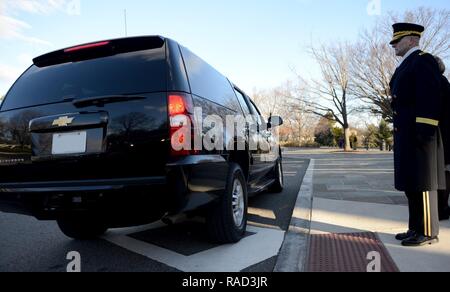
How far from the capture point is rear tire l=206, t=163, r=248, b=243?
3272mm

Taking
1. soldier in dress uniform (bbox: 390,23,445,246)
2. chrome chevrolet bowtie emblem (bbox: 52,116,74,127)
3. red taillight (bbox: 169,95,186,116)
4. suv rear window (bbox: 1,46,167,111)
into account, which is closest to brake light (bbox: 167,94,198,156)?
red taillight (bbox: 169,95,186,116)

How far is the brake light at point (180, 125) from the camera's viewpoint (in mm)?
2617

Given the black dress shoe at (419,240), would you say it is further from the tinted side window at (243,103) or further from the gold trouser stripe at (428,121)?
the tinted side window at (243,103)

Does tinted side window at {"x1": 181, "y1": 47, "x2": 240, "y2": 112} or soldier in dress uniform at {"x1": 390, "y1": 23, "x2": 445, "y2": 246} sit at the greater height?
tinted side window at {"x1": 181, "y1": 47, "x2": 240, "y2": 112}

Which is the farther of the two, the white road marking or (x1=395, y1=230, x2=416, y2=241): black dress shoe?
(x1=395, y1=230, x2=416, y2=241): black dress shoe

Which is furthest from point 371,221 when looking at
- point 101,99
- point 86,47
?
point 86,47

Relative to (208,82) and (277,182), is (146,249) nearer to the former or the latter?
(208,82)

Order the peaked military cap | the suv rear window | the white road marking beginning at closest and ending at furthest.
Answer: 1. the suv rear window
2. the white road marking
3. the peaked military cap

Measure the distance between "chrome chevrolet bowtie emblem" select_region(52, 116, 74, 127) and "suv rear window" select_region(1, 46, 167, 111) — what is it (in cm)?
20

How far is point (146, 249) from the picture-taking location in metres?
3.47

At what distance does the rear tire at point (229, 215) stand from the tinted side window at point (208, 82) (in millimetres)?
734

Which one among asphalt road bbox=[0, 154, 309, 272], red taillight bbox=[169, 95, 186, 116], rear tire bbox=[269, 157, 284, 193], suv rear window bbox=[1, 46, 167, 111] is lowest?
asphalt road bbox=[0, 154, 309, 272]

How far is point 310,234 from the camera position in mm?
3672

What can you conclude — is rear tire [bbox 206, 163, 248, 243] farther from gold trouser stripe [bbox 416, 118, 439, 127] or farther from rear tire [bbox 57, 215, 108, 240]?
gold trouser stripe [bbox 416, 118, 439, 127]
